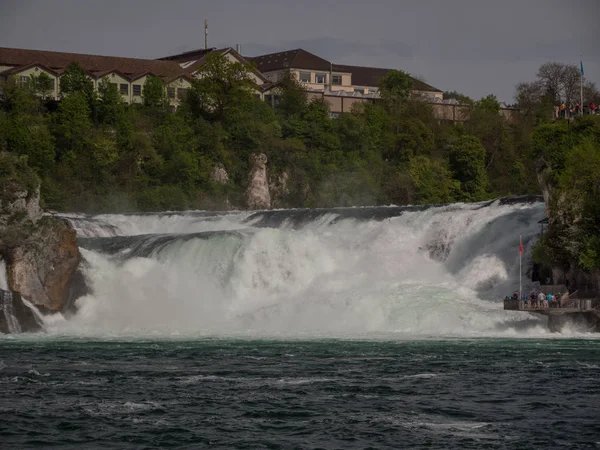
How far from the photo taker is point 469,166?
92812 mm

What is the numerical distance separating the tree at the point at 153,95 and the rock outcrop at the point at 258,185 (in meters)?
10.2

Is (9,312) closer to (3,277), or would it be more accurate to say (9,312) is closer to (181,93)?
(3,277)

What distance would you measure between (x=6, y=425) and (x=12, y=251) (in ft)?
86.2

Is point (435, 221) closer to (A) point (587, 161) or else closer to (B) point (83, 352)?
(A) point (587, 161)

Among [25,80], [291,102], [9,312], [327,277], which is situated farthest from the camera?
[291,102]

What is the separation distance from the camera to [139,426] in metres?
25.4

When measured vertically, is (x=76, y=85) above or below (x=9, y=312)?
above

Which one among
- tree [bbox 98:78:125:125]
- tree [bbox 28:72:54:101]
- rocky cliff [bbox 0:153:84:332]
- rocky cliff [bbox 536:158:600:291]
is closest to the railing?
rocky cliff [bbox 536:158:600:291]

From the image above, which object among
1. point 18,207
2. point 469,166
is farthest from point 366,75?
point 18,207

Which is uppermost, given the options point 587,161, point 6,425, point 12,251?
point 587,161

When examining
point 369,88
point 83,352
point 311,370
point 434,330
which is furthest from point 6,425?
point 369,88

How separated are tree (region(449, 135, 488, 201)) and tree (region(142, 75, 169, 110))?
Result: 24.6m

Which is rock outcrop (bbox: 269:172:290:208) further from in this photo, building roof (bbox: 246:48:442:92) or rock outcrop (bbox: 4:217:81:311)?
rock outcrop (bbox: 4:217:81:311)

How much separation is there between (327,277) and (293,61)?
222 ft
